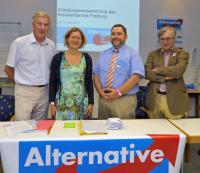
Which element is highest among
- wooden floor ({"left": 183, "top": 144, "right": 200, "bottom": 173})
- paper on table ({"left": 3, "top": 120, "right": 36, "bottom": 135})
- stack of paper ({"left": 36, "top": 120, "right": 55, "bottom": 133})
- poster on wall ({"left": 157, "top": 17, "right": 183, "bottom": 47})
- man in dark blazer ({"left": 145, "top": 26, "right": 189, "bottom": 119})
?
poster on wall ({"left": 157, "top": 17, "right": 183, "bottom": 47})

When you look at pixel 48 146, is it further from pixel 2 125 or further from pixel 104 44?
pixel 104 44

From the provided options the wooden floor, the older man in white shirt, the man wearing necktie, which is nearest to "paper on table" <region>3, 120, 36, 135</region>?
the older man in white shirt

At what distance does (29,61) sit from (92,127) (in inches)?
37.8

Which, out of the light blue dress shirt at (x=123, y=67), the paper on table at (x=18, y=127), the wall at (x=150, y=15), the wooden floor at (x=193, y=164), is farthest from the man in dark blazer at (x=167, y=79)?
the wall at (x=150, y=15)

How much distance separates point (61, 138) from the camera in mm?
1946

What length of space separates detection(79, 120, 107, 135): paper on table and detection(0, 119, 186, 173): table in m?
0.06

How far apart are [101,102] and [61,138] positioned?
874mm

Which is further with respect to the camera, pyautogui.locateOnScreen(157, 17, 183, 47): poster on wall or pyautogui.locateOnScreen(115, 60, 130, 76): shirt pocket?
pyautogui.locateOnScreen(157, 17, 183, 47): poster on wall

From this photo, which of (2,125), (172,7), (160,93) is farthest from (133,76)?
(172,7)

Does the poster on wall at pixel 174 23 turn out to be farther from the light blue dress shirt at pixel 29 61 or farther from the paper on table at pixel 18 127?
the paper on table at pixel 18 127

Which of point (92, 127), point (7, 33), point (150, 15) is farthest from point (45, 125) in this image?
point (150, 15)

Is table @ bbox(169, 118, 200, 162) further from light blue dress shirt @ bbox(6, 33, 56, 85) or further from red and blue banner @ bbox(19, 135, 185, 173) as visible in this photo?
light blue dress shirt @ bbox(6, 33, 56, 85)

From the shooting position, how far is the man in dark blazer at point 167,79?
258 cm

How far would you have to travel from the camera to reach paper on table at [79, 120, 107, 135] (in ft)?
6.77
